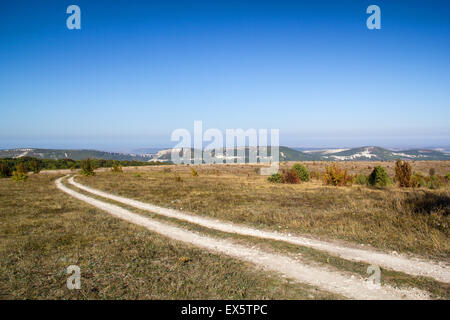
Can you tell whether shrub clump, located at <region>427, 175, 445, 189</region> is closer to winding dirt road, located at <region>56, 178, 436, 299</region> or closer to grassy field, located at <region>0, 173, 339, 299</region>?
winding dirt road, located at <region>56, 178, 436, 299</region>

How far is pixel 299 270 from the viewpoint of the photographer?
7.41 metres

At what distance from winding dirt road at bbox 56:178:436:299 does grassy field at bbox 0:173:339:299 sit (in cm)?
48

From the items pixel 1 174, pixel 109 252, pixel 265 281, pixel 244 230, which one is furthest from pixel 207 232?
pixel 1 174

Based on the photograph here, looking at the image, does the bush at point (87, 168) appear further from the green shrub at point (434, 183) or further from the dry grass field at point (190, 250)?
the green shrub at point (434, 183)

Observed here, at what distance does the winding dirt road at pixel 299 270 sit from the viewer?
594 centimetres

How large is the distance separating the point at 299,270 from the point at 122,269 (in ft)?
17.1

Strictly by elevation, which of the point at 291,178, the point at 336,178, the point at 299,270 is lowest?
the point at 291,178

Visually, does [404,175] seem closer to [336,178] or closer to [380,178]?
[380,178]

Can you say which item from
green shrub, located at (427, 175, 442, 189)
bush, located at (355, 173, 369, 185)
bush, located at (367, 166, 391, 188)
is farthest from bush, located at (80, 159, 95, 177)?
green shrub, located at (427, 175, 442, 189)

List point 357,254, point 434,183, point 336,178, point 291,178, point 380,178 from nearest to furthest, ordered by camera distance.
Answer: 1. point 357,254
2. point 380,178
3. point 434,183
4. point 336,178
5. point 291,178

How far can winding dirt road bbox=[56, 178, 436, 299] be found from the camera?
5.94 meters

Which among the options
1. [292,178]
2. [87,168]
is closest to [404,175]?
[292,178]

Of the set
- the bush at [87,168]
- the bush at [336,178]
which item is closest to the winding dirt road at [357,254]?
the bush at [336,178]

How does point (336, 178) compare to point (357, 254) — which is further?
point (336, 178)
